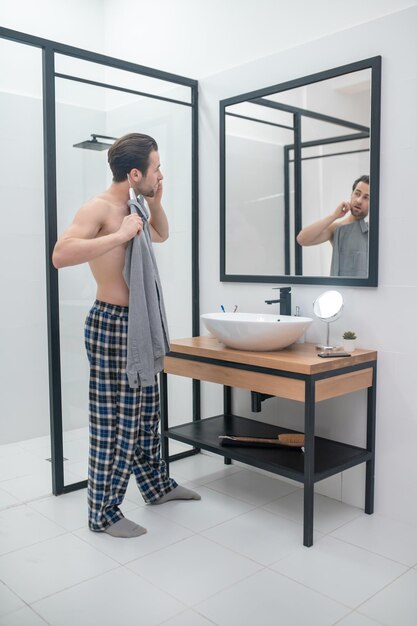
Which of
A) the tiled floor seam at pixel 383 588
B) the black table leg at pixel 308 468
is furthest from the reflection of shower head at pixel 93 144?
the tiled floor seam at pixel 383 588

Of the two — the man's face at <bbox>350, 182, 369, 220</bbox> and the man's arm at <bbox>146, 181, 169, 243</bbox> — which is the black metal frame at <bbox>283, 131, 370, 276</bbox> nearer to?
the man's face at <bbox>350, 182, 369, 220</bbox>

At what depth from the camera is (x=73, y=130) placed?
9.18 ft

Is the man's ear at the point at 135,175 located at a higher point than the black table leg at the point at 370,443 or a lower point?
higher

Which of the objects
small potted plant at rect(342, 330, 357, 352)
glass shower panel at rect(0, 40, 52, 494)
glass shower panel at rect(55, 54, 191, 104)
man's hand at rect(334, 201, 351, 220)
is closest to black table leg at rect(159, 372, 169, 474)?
glass shower panel at rect(0, 40, 52, 494)

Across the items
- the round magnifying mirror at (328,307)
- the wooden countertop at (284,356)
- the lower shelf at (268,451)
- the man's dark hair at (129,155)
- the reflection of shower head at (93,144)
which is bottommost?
the lower shelf at (268,451)

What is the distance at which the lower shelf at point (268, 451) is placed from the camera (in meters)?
2.47

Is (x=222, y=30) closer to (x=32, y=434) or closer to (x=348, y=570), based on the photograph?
(x=32, y=434)

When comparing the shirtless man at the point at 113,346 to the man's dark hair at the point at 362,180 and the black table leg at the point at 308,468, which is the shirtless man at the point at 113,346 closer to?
the black table leg at the point at 308,468

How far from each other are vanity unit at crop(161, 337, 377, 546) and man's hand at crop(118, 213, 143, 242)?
65cm

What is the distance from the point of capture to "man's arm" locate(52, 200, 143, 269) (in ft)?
7.57

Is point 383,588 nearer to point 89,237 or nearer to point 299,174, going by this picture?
point 89,237

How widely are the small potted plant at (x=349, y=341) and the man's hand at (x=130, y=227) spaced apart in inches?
38.4

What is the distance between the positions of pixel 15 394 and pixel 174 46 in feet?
7.06

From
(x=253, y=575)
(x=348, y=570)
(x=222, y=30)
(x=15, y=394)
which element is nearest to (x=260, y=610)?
(x=253, y=575)
